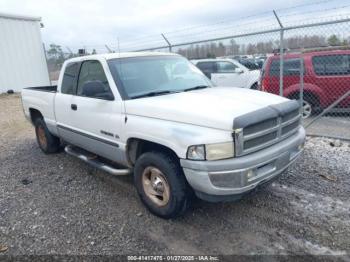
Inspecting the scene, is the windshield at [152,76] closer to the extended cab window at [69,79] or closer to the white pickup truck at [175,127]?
the white pickup truck at [175,127]

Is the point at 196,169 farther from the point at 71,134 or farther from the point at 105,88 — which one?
the point at 71,134

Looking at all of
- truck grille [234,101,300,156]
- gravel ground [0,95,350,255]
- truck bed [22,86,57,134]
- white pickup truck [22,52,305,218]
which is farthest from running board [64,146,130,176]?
truck grille [234,101,300,156]

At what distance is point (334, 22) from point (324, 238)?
3857 millimetres

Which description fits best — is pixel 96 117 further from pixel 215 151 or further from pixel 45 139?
pixel 45 139

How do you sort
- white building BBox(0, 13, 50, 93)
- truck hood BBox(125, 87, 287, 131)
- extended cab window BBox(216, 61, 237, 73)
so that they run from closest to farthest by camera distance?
truck hood BBox(125, 87, 287, 131) < extended cab window BBox(216, 61, 237, 73) < white building BBox(0, 13, 50, 93)

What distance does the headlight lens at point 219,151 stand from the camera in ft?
9.65

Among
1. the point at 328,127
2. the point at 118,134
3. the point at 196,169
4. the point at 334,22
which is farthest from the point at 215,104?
the point at 328,127

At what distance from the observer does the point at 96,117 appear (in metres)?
4.23

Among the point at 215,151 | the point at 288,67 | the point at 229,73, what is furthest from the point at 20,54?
the point at 215,151

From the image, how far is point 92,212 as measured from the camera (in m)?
3.95

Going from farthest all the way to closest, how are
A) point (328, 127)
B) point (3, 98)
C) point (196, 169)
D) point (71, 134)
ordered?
point (3, 98)
point (328, 127)
point (71, 134)
point (196, 169)

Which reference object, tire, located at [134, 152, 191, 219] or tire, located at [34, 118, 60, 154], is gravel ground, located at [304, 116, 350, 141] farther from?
tire, located at [34, 118, 60, 154]

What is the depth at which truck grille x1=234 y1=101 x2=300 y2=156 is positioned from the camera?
9.73 ft

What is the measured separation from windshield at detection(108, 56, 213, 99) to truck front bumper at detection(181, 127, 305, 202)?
132 cm
